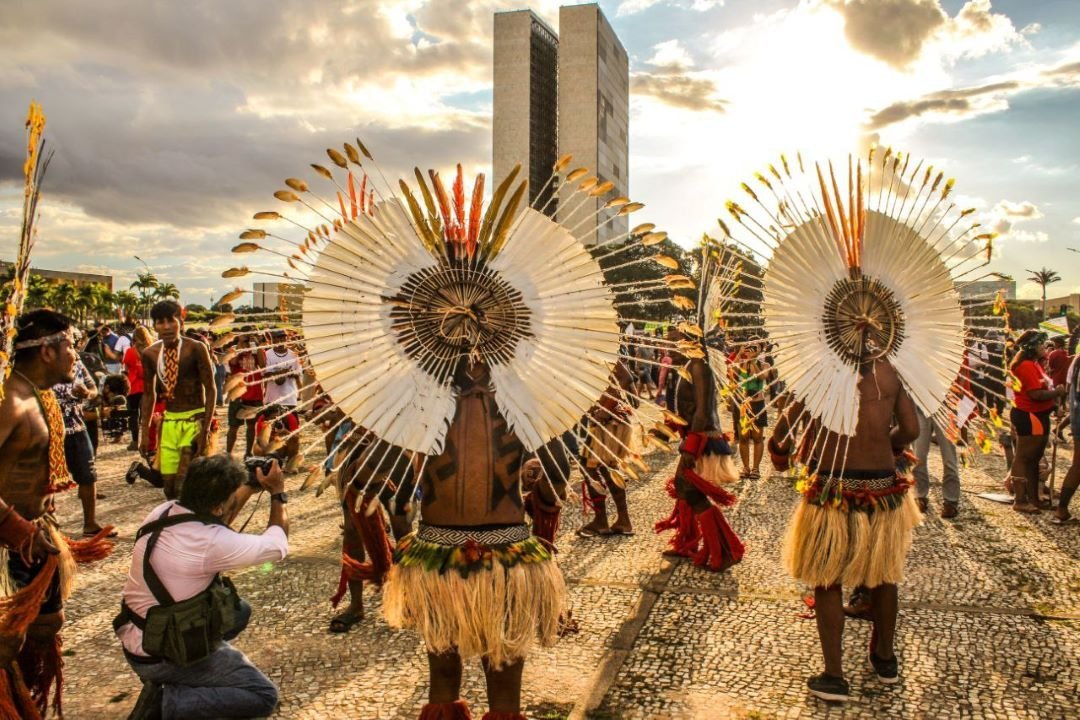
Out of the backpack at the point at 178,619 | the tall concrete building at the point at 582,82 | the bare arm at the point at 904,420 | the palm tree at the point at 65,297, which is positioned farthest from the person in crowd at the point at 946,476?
the tall concrete building at the point at 582,82

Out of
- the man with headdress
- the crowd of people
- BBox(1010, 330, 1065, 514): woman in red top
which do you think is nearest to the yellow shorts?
the crowd of people

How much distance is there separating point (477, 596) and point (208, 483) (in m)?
1.21

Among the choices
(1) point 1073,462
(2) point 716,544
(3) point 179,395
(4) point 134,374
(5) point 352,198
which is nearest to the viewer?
(5) point 352,198

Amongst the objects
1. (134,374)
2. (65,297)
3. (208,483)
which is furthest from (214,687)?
(65,297)

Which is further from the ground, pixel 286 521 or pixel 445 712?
pixel 286 521

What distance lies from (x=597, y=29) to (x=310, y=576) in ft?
285

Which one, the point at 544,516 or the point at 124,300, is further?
the point at 124,300

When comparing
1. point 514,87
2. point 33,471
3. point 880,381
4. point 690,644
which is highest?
point 514,87

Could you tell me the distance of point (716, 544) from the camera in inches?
229

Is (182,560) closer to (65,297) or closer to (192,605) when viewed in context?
(192,605)

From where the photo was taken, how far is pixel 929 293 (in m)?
4.12

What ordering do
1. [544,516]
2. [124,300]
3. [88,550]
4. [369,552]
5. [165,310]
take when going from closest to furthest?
[88,550]
[369,552]
[544,516]
[165,310]
[124,300]

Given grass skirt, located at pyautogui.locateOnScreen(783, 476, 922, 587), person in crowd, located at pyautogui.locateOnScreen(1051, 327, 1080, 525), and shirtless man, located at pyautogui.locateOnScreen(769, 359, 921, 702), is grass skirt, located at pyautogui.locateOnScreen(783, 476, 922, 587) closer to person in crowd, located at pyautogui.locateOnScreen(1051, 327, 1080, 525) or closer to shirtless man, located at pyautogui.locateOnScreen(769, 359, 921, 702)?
shirtless man, located at pyautogui.locateOnScreen(769, 359, 921, 702)

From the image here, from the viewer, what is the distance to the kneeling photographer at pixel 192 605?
10.1 feet
